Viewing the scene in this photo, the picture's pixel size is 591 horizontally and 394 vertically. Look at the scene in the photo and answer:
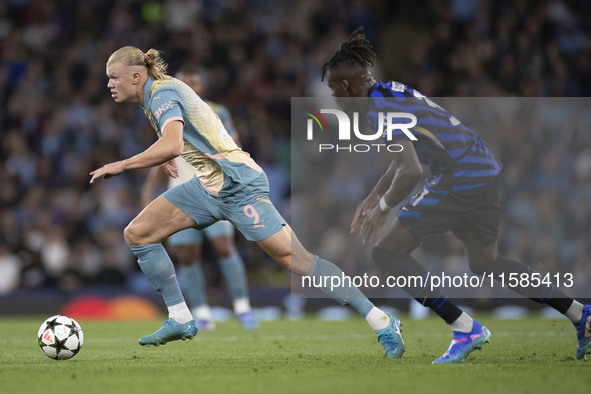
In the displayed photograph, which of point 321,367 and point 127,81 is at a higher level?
point 127,81

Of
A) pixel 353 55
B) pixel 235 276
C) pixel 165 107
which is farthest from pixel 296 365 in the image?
pixel 235 276

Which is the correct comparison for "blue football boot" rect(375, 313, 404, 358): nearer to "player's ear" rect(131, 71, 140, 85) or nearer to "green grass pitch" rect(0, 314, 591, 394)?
"green grass pitch" rect(0, 314, 591, 394)

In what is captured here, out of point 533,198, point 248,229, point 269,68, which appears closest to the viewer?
point 248,229

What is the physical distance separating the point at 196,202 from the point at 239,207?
353 millimetres

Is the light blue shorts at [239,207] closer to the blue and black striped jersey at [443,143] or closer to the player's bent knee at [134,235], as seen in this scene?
the player's bent knee at [134,235]

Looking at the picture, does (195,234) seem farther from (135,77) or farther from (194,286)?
(135,77)

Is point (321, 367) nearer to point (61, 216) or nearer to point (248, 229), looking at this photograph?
point (248, 229)

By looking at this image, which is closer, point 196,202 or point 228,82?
point 196,202

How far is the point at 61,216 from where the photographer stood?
46.5ft

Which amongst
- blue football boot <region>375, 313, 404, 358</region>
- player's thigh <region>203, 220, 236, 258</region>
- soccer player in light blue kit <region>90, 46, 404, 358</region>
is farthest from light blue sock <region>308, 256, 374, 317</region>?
player's thigh <region>203, 220, 236, 258</region>

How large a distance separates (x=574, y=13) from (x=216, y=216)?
1061cm

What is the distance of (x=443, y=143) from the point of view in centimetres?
638

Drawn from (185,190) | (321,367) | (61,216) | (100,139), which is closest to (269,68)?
(100,139)

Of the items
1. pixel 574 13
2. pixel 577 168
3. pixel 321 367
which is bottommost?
pixel 321 367
